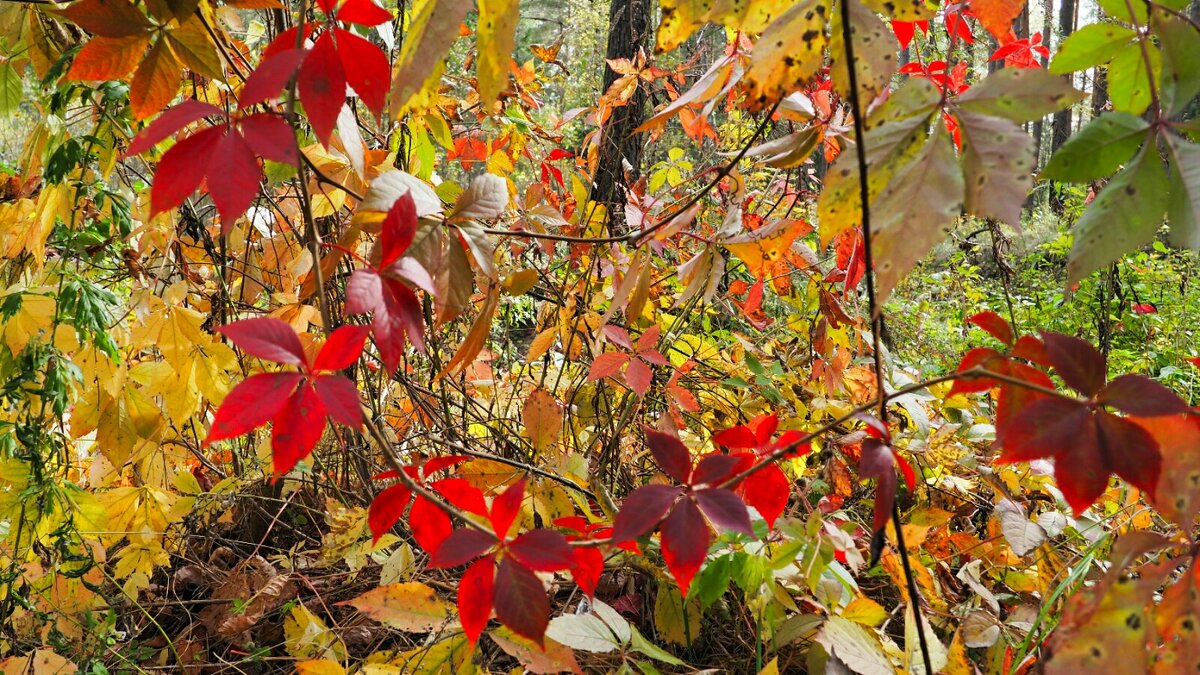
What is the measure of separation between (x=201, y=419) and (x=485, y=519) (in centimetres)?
100

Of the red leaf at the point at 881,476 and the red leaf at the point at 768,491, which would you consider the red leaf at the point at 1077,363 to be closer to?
the red leaf at the point at 881,476

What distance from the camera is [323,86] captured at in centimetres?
50

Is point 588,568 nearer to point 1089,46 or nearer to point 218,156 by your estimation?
point 218,156

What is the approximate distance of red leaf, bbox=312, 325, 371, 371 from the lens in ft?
1.82

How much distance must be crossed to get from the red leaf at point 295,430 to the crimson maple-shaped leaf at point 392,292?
63 mm

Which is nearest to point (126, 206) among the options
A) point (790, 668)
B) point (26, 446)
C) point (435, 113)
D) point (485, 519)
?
point (26, 446)

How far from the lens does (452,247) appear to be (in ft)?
2.35

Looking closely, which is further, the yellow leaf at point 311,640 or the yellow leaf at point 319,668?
the yellow leaf at point 311,640

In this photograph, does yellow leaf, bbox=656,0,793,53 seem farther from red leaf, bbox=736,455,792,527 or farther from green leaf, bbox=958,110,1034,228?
red leaf, bbox=736,455,792,527

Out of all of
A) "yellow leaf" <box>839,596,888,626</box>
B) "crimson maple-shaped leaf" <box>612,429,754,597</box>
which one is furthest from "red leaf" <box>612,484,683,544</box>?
"yellow leaf" <box>839,596,888,626</box>

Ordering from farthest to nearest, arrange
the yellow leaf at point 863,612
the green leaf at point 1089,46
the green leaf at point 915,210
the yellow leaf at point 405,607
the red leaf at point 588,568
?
the yellow leaf at point 863,612 → the yellow leaf at point 405,607 → the red leaf at point 588,568 → the green leaf at point 1089,46 → the green leaf at point 915,210

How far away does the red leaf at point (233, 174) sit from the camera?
1.58ft

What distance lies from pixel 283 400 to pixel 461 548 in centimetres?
17

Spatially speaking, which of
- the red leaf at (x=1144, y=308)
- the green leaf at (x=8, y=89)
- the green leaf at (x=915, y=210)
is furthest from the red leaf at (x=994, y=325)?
the red leaf at (x=1144, y=308)
